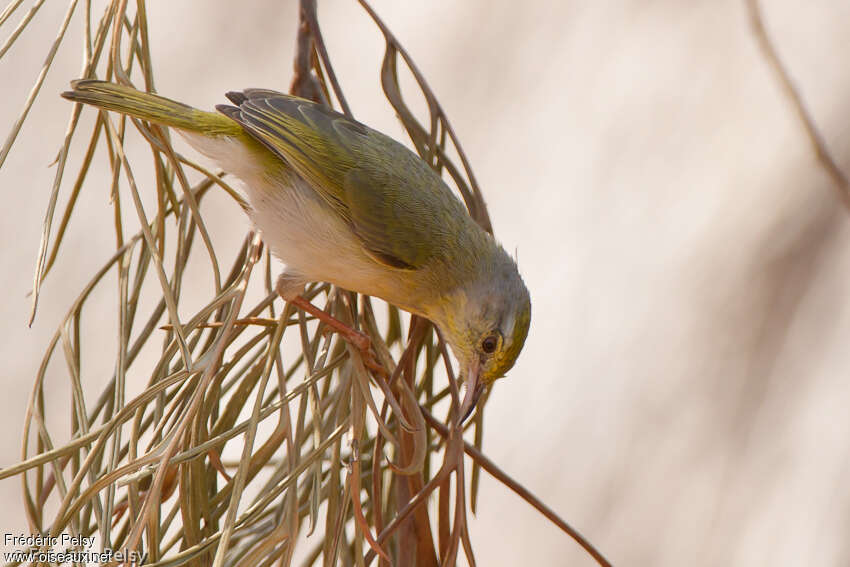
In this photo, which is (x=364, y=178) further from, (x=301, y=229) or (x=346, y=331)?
(x=346, y=331)

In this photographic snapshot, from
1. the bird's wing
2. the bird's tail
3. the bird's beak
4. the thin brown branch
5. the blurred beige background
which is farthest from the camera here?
the blurred beige background

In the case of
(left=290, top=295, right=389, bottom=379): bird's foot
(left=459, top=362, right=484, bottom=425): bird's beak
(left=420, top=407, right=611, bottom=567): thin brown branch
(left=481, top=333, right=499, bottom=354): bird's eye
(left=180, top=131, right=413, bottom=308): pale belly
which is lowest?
(left=420, top=407, right=611, bottom=567): thin brown branch

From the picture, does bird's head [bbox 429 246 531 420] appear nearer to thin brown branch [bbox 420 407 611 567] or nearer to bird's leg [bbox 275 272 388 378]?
bird's leg [bbox 275 272 388 378]

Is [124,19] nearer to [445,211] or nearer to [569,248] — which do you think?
[445,211]

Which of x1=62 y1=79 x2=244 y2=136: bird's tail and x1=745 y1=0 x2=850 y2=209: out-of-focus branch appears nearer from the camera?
x1=745 y1=0 x2=850 y2=209: out-of-focus branch

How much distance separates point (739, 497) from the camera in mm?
3393

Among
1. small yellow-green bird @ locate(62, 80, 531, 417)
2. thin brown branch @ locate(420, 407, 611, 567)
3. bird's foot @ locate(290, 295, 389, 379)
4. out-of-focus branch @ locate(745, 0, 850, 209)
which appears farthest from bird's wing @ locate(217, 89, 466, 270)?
out-of-focus branch @ locate(745, 0, 850, 209)

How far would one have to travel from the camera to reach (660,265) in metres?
3.59

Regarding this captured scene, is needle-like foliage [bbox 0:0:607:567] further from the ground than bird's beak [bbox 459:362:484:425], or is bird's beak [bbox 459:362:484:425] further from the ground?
bird's beak [bbox 459:362:484:425]

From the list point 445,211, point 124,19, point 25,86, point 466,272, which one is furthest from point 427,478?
point 25,86

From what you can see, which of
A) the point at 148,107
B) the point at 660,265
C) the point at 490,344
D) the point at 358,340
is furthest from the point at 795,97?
the point at 660,265

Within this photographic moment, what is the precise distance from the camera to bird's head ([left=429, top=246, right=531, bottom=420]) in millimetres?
2400

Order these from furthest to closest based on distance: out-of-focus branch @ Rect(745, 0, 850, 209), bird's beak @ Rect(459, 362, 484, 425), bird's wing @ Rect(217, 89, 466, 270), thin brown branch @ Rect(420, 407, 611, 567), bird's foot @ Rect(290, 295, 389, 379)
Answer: bird's wing @ Rect(217, 89, 466, 270), bird's beak @ Rect(459, 362, 484, 425), bird's foot @ Rect(290, 295, 389, 379), thin brown branch @ Rect(420, 407, 611, 567), out-of-focus branch @ Rect(745, 0, 850, 209)

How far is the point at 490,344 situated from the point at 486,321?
0.07 m
